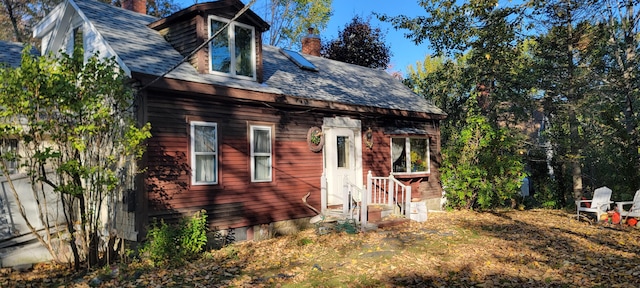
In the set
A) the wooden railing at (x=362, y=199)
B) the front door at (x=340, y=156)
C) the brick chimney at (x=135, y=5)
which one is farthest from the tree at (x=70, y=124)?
the brick chimney at (x=135, y=5)

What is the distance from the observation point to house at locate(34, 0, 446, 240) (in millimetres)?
8688

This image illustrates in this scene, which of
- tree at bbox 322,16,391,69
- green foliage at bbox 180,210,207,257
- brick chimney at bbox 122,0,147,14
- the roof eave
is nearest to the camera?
green foliage at bbox 180,210,207,257

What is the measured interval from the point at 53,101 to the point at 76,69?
27.2 inches

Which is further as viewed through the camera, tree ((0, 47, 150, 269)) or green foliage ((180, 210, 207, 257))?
green foliage ((180, 210, 207, 257))

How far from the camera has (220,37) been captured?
10.2 metres

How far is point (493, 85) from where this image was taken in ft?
68.2

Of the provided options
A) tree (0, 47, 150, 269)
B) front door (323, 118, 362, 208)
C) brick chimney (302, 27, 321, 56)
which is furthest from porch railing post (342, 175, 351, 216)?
brick chimney (302, 27, 321, 56)

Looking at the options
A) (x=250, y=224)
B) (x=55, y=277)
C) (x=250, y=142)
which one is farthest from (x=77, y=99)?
(x=250, y=224)

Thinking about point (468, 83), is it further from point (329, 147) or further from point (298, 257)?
point (298, 257)

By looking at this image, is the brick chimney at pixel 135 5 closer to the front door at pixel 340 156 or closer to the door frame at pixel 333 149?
the door frame at pixel 333 149

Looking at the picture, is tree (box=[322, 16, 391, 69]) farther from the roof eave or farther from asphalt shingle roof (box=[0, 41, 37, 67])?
asphalt shingle roof (box=[0, 41, 37, 67])

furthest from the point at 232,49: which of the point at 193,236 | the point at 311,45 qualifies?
the point at 311,45

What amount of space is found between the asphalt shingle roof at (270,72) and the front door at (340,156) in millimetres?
799

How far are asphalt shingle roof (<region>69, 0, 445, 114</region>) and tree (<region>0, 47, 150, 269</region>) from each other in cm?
104
